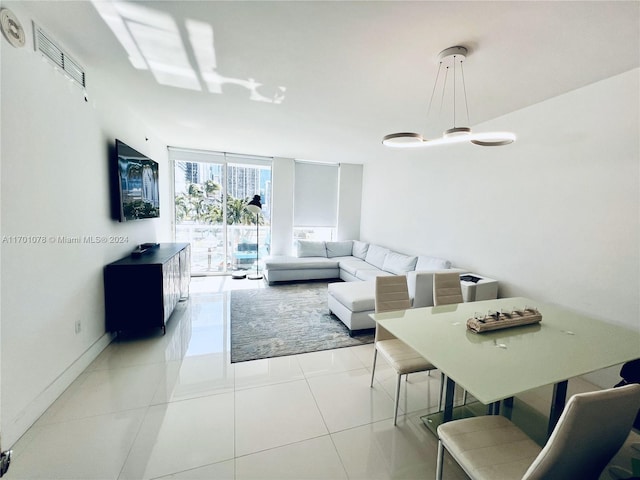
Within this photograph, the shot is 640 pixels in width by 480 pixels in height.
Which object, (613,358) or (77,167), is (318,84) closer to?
(77,167)

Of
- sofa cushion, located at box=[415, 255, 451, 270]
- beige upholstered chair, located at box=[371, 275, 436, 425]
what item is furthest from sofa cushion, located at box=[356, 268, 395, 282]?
beige upholstered chair, located at box=[371, 275, 436, 425]

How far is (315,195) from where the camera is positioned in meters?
6.54

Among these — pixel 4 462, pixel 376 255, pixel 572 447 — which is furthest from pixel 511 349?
pixel 376 255

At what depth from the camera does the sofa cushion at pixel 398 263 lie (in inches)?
171

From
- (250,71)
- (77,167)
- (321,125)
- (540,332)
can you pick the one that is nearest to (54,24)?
(77,167)

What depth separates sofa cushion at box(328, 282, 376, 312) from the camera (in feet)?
10.5

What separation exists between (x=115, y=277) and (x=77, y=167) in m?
1.12

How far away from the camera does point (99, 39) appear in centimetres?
197

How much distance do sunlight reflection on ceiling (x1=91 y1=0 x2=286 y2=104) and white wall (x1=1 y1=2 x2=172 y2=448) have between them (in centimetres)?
52

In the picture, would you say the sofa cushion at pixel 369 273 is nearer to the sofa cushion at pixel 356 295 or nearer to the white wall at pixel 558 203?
the sofa cushion at pixel 356 295

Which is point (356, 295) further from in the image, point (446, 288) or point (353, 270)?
point (353, 270)

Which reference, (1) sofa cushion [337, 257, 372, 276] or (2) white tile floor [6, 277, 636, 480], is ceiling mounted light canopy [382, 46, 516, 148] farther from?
(1) sofa cushion [337, 257, 372, 276]

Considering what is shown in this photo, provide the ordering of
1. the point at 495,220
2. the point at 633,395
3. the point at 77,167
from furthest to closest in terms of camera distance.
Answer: the point at 495,220 → the point at 77,167 → the point at 633,395

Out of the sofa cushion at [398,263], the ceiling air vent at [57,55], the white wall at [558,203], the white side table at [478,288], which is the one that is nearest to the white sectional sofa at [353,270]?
the sofa cushion at [398,263]
